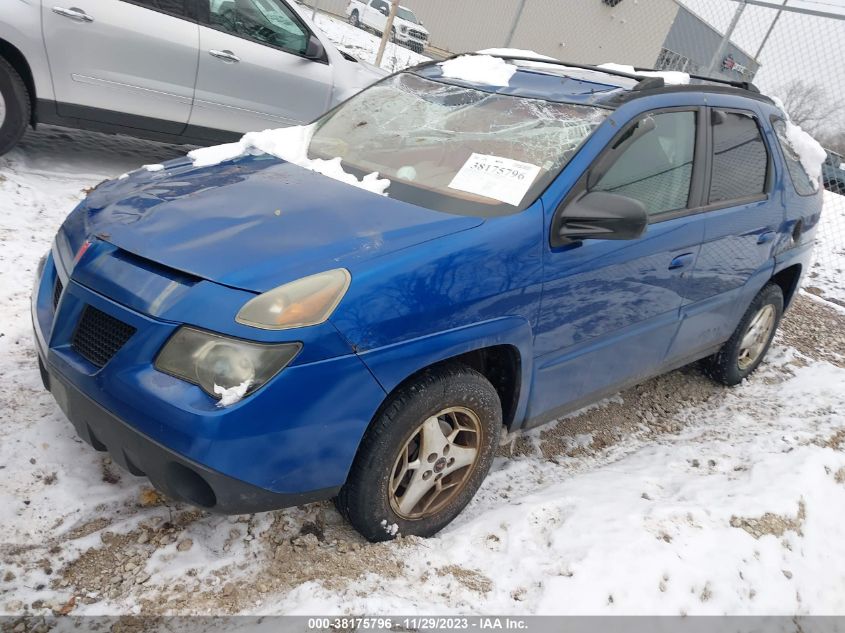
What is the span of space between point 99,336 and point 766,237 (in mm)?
3560

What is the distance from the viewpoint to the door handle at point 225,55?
17.9 feet

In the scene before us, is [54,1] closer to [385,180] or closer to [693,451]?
[385,180]

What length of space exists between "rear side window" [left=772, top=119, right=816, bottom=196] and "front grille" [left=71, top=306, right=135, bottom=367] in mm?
3873

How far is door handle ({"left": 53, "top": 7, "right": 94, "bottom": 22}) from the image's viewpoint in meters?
4.74

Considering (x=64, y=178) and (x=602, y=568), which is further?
(x=64, y=178)

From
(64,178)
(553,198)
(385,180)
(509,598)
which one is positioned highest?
(553,198)

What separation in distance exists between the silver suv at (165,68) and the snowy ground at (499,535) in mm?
1465

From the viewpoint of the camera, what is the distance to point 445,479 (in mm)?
2717

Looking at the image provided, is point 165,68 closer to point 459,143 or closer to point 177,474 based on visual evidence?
point 459,143

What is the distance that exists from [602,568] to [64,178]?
4.86 metres

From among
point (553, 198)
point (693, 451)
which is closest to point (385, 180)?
point (553, 198)

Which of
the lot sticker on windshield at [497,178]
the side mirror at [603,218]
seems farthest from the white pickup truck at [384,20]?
the side mirror at [603,218]

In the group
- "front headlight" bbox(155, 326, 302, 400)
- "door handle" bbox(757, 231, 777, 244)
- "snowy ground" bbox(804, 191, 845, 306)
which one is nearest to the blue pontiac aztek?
"front headlight" bbox(155, 326, 302, 400)

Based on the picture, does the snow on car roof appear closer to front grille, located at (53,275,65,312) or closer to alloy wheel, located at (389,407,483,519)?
alloy wheel, located at (389,407,483,519)
